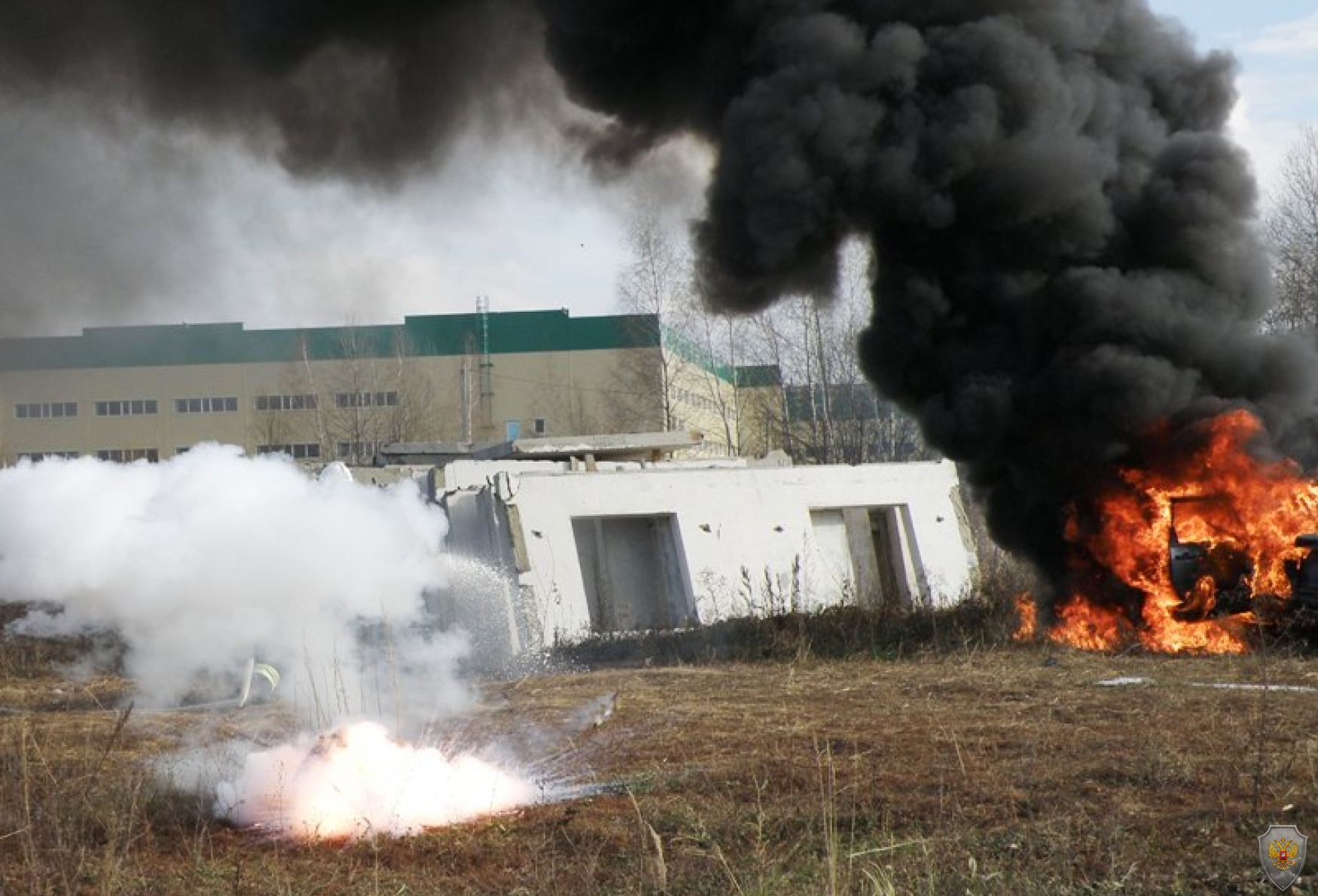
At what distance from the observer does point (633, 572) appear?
18359 mm

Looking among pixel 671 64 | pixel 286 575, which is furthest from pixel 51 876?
pixel 671 64

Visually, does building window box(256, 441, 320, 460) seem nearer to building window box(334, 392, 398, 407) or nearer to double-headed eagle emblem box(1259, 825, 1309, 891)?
building window box(334, 392, 398, 407)

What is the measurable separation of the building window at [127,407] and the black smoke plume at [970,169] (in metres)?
34.2

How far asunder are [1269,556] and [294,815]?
1094cm

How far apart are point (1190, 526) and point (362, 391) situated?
120 feet

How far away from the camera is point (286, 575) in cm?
1062

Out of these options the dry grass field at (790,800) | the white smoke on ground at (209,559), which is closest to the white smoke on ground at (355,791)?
the dry grass field at (790,800)

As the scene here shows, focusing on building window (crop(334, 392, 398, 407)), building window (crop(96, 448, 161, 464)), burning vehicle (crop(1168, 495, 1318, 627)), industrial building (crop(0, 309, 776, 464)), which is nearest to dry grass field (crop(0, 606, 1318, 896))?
burning vehicle (crop(1168, 495, 1318, 627))

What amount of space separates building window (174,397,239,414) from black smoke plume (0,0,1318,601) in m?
36.3

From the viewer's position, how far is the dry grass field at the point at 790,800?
6477 millimetres

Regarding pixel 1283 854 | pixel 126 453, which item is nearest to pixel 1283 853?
pixel 1283 854

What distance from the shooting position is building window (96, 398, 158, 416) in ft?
154

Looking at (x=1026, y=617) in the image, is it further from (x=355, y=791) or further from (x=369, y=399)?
(x=369, y=399)

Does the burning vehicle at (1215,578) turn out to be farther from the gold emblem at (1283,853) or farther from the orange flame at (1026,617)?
the gold emblem at (1283,853)
